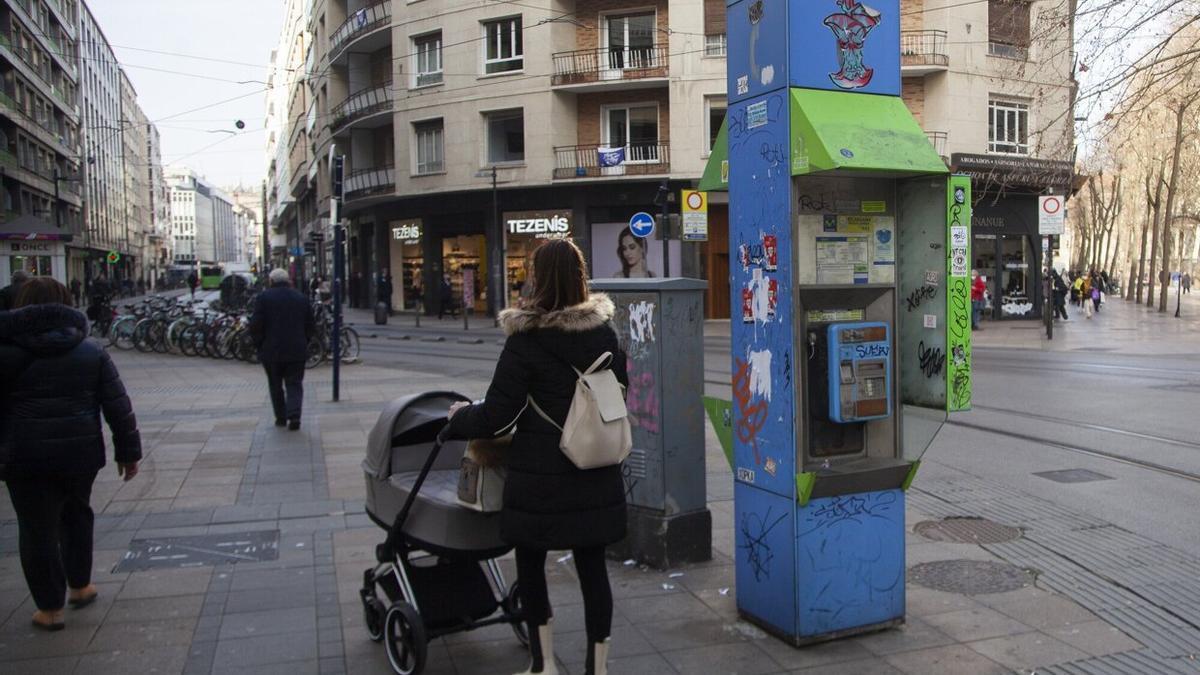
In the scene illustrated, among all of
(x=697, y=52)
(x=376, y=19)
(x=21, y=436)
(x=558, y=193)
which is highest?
(x=376, y=19)

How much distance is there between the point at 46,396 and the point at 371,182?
35.0 m

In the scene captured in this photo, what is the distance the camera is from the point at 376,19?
3756 cm

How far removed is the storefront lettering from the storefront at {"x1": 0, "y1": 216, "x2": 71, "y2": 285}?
47.0 ft

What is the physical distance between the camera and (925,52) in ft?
101

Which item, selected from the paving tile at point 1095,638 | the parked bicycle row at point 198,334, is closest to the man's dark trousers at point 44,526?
the paving tile at point 1095,638

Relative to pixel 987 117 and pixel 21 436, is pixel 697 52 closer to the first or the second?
pixel 987 117

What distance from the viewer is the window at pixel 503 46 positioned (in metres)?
33.8

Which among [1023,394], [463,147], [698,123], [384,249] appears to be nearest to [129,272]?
[384,249]

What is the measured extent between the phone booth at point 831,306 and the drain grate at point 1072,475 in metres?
4.04

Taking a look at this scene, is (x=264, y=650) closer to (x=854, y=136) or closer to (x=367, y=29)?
(x=854, y=136)

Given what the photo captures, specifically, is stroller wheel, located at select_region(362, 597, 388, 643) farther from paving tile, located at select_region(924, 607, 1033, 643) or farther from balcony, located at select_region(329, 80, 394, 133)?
balcony, located at select_region(329, 80, 394, 133)

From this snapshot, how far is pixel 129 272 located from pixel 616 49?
80336 millimetres

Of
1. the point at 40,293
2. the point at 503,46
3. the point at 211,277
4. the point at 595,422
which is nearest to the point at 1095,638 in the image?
the point at 595,422

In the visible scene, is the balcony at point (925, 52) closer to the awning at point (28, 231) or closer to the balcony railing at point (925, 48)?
the balcony railing at point (925, 48)
